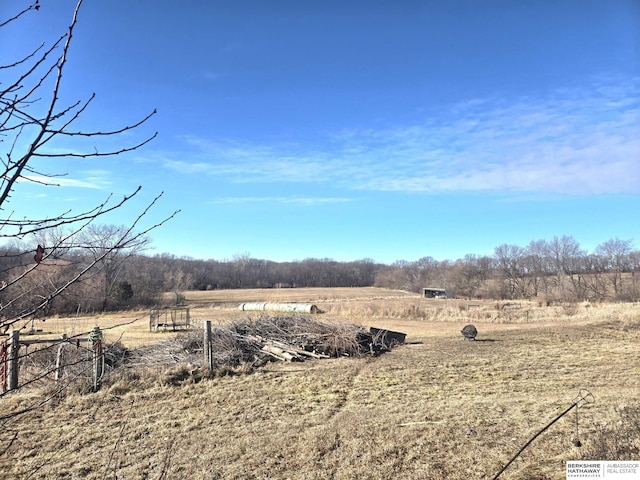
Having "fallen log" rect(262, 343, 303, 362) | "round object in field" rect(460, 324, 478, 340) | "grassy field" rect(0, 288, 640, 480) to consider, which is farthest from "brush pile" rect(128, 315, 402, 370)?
"round object in field" rect(460, 324, 478, 340)

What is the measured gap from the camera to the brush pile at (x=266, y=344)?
14.0 meters

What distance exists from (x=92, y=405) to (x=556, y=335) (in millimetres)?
19988

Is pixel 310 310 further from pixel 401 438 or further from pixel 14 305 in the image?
pixel 14 305

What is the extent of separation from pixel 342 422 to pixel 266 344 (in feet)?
29.1

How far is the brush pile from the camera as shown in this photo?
46.1 feet

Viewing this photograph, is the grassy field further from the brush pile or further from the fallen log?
the brush pile

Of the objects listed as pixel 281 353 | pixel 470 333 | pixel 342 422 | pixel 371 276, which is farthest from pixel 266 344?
pixel 371 276

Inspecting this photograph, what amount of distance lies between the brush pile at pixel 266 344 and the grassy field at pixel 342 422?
1.31m

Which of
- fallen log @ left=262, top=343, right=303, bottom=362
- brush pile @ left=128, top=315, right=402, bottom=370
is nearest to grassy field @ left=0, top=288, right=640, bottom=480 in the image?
fallen log @ left=262, top=343, right=303, bottom=362

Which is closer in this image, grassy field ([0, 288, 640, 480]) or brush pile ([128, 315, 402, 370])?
grassy field ([0, 288, 640, 480])

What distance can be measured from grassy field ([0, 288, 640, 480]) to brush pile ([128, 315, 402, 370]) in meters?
1.31

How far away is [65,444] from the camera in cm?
713

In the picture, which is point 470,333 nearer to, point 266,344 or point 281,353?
point 281,353

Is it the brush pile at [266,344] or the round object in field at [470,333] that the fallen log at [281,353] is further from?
the round object in field at [470,333]
